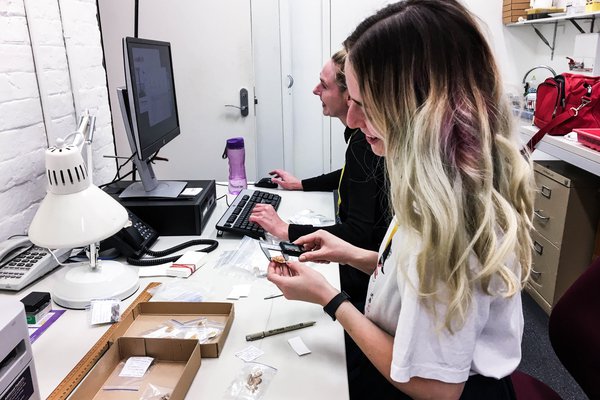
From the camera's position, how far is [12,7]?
132cm

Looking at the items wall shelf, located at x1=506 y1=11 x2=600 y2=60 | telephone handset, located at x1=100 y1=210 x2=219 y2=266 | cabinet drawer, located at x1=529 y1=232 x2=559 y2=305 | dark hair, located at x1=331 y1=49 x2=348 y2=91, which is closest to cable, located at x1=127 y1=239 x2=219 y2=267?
telephone handset, located at x1=100 y1=210 x2=219 y2=266

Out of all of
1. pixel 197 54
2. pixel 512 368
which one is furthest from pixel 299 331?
pixel 197 54

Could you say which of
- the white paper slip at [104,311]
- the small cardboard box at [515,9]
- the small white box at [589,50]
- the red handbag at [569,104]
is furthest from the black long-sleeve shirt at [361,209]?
the small cardboard box at [515,9]

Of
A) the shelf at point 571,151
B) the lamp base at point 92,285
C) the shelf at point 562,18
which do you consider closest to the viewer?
the lamp base at point 92,285

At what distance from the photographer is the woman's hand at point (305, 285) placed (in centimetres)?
96

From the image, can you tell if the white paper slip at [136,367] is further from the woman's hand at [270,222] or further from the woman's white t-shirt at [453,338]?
the woman's hand at [270,222]

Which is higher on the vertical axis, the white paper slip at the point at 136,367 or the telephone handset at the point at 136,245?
the telephone handset at the point at 136,245

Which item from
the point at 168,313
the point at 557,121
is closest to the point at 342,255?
the point at 168,313

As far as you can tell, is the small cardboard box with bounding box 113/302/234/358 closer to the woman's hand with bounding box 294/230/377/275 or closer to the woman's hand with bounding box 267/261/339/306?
the woman's hand with bounding box 267/261/339/306

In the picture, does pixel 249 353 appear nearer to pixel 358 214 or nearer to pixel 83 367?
→ pixel 83 367

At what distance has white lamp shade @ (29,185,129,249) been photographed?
96 centimetres

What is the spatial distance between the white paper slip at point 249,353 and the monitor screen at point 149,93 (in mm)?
728

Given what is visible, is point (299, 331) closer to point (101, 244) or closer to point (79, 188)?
point (79, 188)

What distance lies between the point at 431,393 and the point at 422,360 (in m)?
0.07
